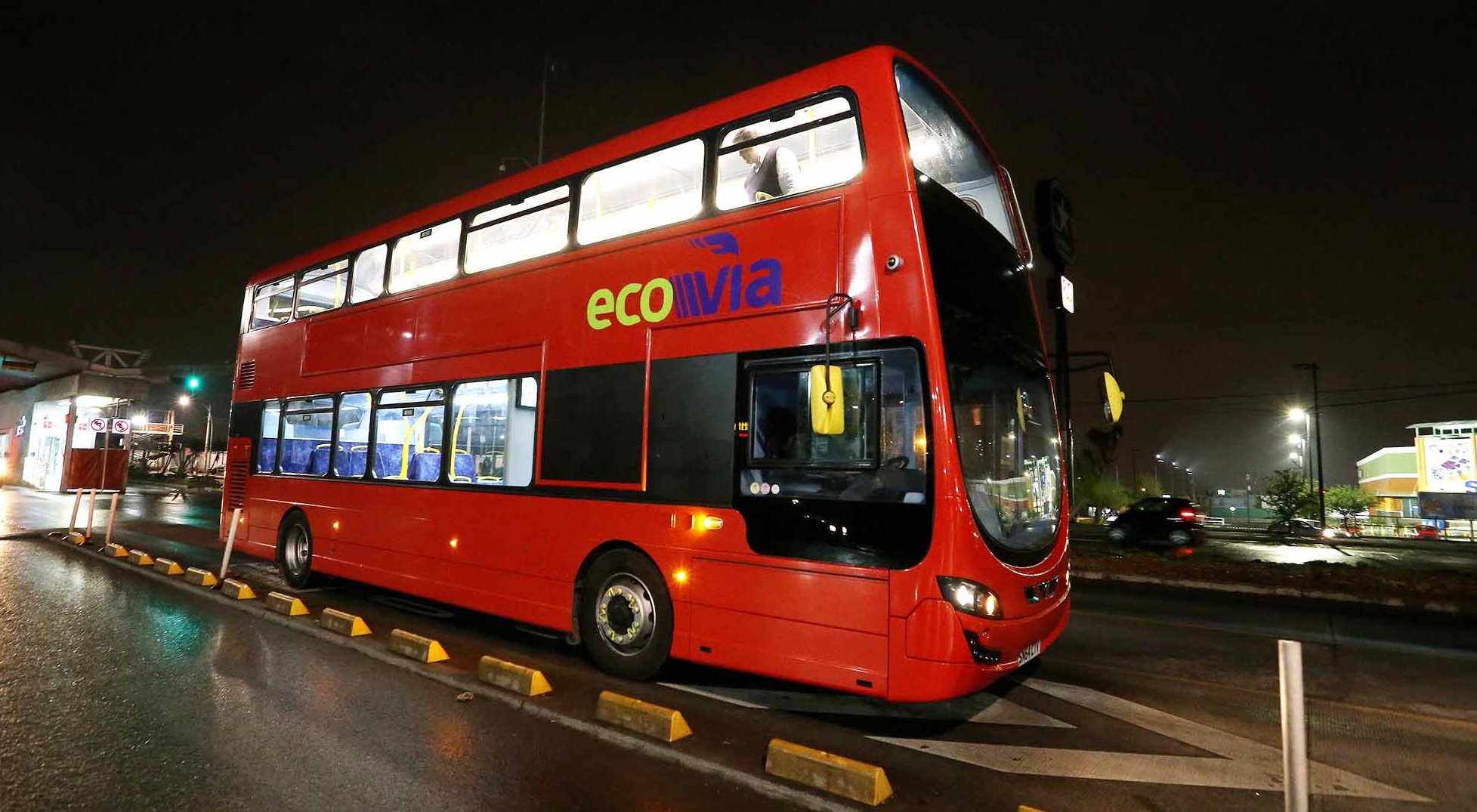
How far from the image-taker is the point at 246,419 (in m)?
10.5

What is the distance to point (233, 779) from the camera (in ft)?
12.0

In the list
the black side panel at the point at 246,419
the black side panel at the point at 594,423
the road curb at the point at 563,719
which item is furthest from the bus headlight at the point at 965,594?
the black side panel at the point at 246,419

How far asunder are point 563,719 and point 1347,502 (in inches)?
2235

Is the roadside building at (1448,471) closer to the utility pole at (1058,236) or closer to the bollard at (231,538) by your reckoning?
the utility pole at (1058,236)

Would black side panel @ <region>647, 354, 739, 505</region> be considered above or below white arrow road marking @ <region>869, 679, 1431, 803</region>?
above

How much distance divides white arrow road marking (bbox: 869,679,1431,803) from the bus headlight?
3.12 feet

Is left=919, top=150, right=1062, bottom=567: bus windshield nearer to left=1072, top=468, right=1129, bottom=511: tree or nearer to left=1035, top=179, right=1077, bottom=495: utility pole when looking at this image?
left=1035, top=179, right=1077, bottom=495: utility pole

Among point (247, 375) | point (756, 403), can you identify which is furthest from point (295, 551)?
point (756, 403)

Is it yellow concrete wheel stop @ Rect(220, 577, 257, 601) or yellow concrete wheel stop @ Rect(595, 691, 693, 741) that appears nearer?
yellow concrete wheel stop @ Rect(595, 691, 693, 741)

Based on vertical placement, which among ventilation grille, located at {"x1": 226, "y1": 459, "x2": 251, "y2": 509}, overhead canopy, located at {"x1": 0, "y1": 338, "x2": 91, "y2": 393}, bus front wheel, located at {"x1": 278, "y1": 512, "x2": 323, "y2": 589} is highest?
overhead canopy, located at {"x1": 0, "y1": 338, "x2": 91, "y2": 393}

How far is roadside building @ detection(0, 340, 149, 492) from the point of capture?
3052 centimetres

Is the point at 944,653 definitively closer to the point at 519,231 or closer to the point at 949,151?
the point at 949,151

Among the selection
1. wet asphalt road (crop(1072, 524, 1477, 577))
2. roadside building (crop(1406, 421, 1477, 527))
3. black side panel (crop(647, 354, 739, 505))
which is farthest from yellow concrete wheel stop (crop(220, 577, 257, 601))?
roadside building (crop(1406, 421, 1477, 527))

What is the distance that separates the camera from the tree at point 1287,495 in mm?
37000
